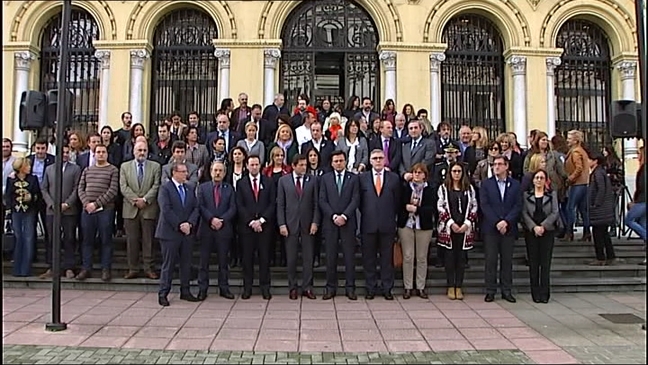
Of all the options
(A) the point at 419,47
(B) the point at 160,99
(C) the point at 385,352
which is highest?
(A) the point at 419,47

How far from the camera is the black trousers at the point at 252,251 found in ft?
27.7

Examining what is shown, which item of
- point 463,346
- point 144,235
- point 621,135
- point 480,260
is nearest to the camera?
point 463,346

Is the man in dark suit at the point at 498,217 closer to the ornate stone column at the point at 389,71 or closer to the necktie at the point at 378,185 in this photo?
the necktie at the point at 378,185

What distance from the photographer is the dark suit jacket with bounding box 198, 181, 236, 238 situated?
8.34m

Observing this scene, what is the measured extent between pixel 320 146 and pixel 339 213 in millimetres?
1512

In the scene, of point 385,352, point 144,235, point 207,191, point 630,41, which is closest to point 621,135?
point 385,352

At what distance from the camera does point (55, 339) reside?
6.30m

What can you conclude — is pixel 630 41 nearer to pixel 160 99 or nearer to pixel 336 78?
pixel 336 78

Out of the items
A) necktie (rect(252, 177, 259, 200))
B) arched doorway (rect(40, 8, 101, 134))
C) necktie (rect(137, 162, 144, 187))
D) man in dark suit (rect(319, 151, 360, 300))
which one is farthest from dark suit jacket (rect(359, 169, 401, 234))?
arched doorway (rect(40, 8, 101, 134))

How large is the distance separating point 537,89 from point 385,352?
1143 cm

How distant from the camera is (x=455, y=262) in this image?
8.60 m

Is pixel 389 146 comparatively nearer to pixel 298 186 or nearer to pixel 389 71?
pixel 298 186

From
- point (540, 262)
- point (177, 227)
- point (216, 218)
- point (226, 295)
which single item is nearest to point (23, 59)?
point (177, 227)

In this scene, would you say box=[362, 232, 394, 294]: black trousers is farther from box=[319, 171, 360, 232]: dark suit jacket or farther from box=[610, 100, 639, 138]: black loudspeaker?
box=[610, 100, 639, 138]: black loudspeaker
